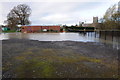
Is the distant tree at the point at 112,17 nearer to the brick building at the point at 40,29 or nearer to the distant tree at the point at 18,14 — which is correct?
the brick building at the point at 40,29

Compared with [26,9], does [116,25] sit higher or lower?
lower

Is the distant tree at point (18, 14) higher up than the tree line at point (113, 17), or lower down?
higher up

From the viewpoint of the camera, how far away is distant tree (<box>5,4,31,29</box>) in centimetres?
3475

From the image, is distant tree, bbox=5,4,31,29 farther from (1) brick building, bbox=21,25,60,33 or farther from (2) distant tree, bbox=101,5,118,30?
(2) distant tree, bbox=101,5,118,30

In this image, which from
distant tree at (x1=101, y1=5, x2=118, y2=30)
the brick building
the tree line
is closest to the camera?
the tree line

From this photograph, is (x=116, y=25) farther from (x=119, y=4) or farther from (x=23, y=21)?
(x=23, y=21)

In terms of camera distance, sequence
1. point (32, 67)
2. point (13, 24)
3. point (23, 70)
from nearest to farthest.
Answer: point (23, 70) < point (32, 67) < point (13, 24)

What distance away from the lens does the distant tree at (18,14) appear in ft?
114

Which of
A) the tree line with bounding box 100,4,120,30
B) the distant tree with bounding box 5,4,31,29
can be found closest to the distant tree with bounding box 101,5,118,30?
the tree line with bounding box 100,4,120,30

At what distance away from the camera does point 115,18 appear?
39.6ft

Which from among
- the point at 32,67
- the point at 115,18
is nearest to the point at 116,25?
the point at 115,18

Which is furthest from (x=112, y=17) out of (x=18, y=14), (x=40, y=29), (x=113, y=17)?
(x=18, y=14)

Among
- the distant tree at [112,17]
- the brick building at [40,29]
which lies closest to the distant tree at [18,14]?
the brick building at [40,29]

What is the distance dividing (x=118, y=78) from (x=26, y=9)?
1453 inches
